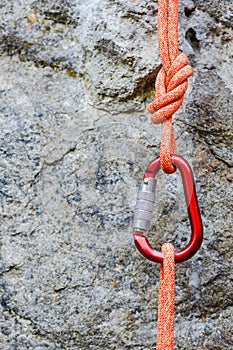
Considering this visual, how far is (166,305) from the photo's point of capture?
619 millimetres

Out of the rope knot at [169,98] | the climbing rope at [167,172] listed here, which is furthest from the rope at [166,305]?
the rope knot at [169,98]

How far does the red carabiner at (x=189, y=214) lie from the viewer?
63 cm

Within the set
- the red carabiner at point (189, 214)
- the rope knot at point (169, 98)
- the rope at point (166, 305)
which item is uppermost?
the rope knot at point (169, 98)

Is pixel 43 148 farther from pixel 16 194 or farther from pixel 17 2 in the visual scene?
pixel 17 2

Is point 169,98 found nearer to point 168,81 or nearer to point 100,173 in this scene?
point 168,81

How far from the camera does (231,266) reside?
0.78 metres

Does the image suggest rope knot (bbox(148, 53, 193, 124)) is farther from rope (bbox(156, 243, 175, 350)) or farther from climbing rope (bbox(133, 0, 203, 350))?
rope (bbox(156, 243, 175, 350))

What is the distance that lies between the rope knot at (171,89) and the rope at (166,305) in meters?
0.16

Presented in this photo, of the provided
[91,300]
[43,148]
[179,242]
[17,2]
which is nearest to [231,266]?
[179,242]

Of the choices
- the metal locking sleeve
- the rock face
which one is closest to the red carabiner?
the metal locking sleeve

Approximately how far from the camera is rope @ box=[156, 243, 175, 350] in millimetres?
614

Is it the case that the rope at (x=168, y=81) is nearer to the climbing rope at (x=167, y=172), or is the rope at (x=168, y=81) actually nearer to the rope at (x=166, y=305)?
the climbing rope at (x=167, y=172)

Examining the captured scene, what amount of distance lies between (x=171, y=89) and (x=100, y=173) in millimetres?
170

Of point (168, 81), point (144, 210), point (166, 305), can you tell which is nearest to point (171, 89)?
point (168, 81)
